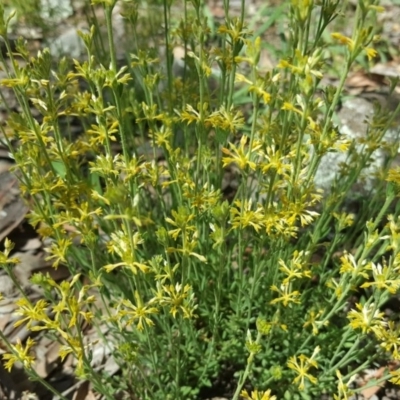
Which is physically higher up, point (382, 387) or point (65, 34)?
point (65, 34)

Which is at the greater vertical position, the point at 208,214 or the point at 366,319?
the point at 208,214

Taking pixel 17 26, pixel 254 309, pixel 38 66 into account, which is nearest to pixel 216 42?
pixel 17 26

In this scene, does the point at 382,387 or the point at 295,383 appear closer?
the point at 295,383

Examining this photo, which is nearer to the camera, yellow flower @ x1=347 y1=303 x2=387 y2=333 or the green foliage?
the green foliage

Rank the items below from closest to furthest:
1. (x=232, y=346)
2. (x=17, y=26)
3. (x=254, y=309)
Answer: (x=232, y=346)
(x=254, y=309)
(x=17, y=26)

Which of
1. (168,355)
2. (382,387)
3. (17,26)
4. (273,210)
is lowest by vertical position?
(382,387)

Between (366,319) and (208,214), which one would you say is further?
(208,214)

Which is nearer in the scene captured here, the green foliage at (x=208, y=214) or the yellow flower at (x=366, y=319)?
the green foliage at (x=208, y=214)

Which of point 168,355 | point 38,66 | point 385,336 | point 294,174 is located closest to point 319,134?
point 294,174

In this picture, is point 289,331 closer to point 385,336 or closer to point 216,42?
point 385,336

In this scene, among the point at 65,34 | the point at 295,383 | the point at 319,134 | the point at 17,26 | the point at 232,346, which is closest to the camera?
the point at 319,134
